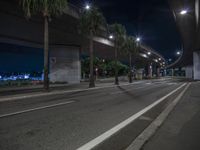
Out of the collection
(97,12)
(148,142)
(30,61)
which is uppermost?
(97,12)

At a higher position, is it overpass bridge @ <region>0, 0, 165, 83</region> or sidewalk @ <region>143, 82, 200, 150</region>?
overpass bridge @ <region>0, 0, 165, 83</region>

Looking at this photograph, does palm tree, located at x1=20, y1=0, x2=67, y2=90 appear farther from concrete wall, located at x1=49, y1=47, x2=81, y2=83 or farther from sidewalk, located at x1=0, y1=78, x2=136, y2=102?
concrete wall, located at x1=49, y1=47, x2=81, y2=83

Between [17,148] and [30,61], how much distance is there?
69.0 metres

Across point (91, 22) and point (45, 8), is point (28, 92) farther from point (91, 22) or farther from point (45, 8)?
point (91, 22)

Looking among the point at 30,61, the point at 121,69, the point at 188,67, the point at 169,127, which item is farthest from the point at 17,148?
the point at 188,67

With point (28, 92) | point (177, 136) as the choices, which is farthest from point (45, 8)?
point (177, 136)

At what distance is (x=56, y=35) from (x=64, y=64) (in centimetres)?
762

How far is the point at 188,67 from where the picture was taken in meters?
112

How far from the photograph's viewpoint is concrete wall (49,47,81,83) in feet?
128

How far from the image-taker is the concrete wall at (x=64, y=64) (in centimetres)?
3888

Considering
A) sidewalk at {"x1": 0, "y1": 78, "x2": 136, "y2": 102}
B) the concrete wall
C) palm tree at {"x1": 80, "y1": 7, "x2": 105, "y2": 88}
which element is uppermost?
palm tree at {"x1": 80, "y1": 7, "x2": 105, "y2": 88}

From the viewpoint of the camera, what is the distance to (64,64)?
128 feet

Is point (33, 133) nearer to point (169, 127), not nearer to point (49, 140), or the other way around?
point (49, 140)

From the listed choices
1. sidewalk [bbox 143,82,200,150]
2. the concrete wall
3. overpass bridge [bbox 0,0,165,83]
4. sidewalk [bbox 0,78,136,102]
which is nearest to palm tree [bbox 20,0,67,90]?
sidewalk [bbox 0,78,136,102]
